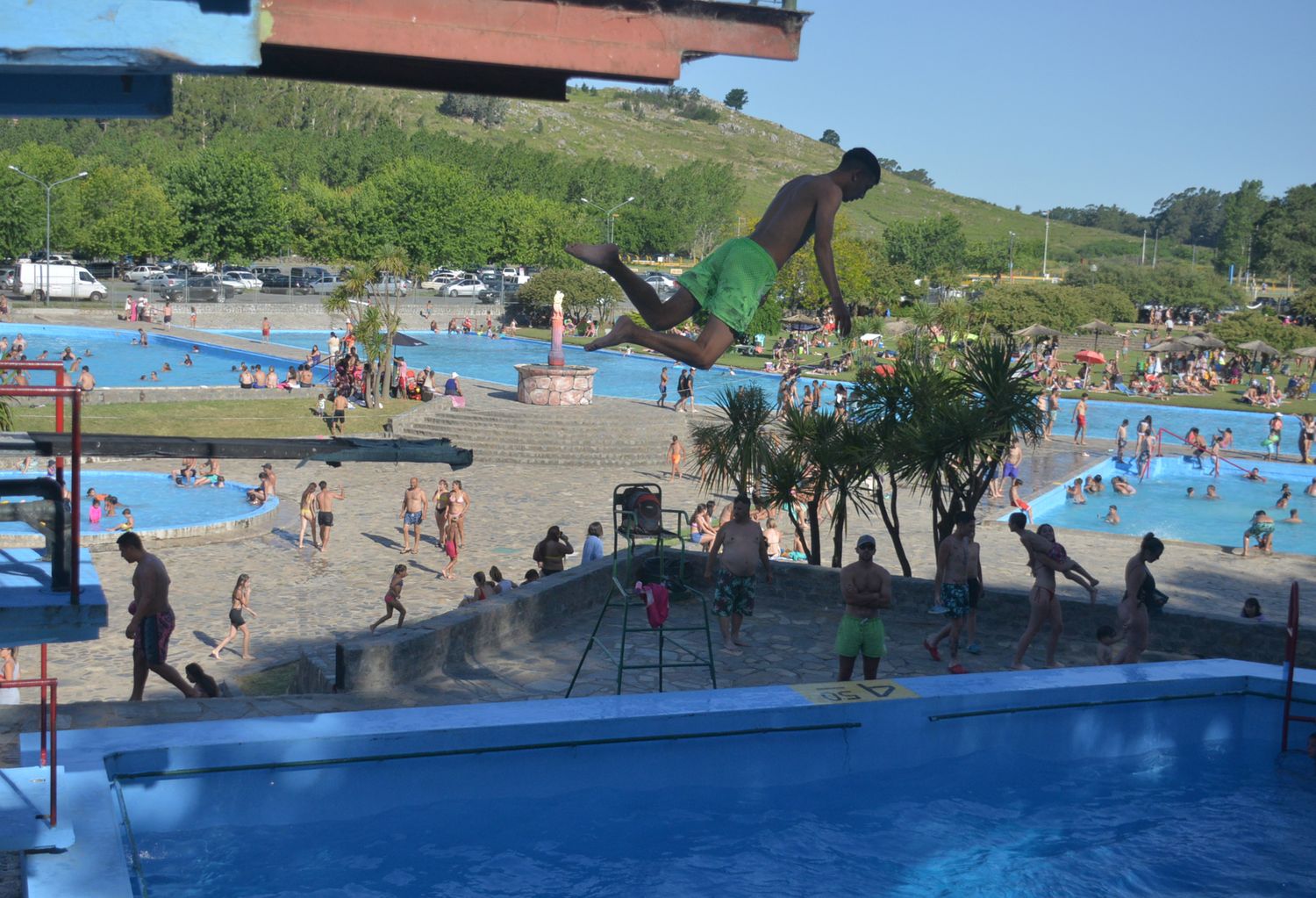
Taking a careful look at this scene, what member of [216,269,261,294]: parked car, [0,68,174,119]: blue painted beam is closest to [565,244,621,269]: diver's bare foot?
[0,68,174,119]: blue painted beam

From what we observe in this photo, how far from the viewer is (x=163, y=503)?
23234 millimetres

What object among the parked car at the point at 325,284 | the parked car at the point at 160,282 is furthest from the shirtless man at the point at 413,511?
the parked car at the point at 325,284

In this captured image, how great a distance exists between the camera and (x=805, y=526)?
76.6 feet

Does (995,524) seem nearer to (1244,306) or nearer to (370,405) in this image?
(370,405)

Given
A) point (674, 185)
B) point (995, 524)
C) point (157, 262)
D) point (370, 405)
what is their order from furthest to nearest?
point (674, 185) < point (157, 262) < point (370, 405) < point (995, 524)

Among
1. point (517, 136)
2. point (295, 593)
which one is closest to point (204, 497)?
point (295, 593)

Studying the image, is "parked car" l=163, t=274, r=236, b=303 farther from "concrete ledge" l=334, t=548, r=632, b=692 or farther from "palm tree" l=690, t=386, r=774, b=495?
"concrete ledge" l=334, t=548, r=632, b=692

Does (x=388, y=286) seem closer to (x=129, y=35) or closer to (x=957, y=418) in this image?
(x=957, y=418)

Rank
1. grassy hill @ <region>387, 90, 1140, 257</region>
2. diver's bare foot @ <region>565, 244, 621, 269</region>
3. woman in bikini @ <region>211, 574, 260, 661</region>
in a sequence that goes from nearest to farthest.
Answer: diver's bare foot @ <region>565, 244, 621, 269</region> → woman in bikini @ <region>211, 574, 260, 661</region> → grassy hill @ <region>387, 90, 1140, 257</region>

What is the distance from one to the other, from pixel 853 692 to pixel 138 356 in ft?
129

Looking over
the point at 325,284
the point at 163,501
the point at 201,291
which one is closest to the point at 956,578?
the point at 163,501

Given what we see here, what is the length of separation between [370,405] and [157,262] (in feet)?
156

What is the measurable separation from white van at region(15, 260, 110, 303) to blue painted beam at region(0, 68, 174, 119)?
178ft

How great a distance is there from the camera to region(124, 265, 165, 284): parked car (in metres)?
64.6
